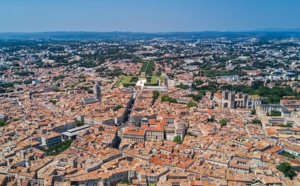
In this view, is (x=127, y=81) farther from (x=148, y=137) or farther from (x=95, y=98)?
(x=148, y=137)

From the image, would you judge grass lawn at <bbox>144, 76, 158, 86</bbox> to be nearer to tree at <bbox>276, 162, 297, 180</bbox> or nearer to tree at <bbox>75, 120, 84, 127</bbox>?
tree at <bbox>75, 120, 84, 127</bbox>

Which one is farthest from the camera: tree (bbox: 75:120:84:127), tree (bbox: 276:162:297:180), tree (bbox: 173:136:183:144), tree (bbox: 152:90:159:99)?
tree (bbox: 152:90:159:99)

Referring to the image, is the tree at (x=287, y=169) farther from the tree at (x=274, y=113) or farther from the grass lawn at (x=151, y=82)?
the grass lawn at (x=151, y=82)

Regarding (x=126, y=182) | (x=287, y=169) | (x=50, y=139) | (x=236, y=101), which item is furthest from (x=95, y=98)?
(x=287, y=169)

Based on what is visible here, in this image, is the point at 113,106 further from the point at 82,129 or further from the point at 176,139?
the point at 176,139

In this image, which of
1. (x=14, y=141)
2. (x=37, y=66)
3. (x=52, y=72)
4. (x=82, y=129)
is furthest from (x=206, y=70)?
(x=14, y=141)

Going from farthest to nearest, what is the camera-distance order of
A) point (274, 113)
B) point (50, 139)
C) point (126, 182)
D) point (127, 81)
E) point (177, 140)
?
1. point (127, 81)
2. point (274, 113)
3. point (177, 140)
4. point (50, 139)
5. point (126, 182)

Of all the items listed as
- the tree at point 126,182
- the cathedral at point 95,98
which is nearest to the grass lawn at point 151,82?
the cathedral at point 95,98

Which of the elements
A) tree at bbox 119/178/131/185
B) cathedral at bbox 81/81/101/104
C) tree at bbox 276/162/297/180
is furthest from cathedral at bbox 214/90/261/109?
tree at bbox 119/178/131/185
